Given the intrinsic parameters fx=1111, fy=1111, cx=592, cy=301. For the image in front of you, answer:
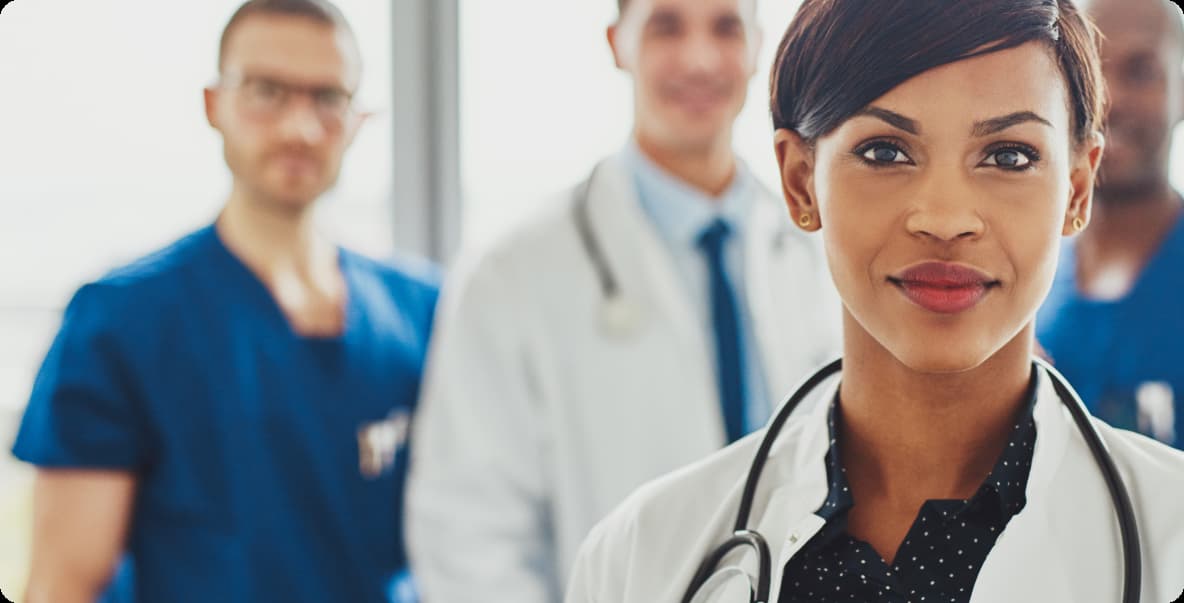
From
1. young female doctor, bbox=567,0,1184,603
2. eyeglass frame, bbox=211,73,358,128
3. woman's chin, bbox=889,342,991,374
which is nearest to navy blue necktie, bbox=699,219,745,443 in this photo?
young female doctor, bbox=567,0,1184,603

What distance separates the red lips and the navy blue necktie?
223mm

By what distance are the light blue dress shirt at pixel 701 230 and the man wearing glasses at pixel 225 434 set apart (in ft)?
1.22

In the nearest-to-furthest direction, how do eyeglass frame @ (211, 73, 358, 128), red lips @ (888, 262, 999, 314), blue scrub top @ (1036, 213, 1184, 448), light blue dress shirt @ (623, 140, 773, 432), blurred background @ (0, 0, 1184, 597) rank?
red lips @ (888, 262, 999, 314) < blue scrub top @ (1036, 213, 1184, 448) < light blue dress shirt @ (623, 140, 773, 432) < blurred background @ (0, 0, 1184, 597) < eyeglass frame @ (211, 73, 358, 128)

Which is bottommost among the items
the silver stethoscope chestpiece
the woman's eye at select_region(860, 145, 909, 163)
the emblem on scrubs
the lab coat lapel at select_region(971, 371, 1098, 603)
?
the emblem on scrubs

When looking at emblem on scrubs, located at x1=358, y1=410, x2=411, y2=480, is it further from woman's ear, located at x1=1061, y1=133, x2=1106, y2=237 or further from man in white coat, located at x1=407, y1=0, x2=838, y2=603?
woman's ear, located at x1=1061, y1=133, x2=1106, y2=237

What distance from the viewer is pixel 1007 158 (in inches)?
13.9

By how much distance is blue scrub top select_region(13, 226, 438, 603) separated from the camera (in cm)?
97

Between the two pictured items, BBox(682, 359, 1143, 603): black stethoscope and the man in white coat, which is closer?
BBox(682, 359, 1143, 603): black stethoscope

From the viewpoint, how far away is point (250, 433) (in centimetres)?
97

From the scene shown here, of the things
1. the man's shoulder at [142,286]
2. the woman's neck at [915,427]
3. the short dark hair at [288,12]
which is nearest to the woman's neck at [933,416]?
the woman's neck at [915,427]

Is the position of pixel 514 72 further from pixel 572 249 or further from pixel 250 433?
pixel 250 433

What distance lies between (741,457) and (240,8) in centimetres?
63

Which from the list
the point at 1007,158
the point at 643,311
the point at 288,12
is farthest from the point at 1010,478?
the point at 288,12

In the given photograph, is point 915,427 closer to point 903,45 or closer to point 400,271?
point 903,45
